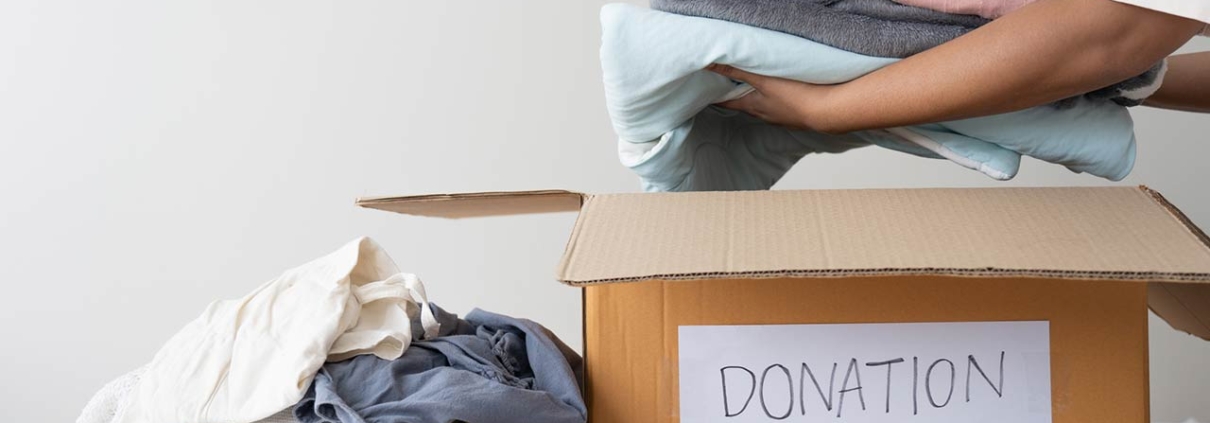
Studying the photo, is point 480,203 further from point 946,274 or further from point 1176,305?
point 1176,305

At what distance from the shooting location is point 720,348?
605mm

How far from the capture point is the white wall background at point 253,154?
152 cm

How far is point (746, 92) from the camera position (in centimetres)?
72

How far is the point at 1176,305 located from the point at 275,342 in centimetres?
54

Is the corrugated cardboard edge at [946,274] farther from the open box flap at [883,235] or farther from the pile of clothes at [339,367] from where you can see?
the pile of clothes at [339,367]

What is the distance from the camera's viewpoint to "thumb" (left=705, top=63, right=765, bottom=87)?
26.9 inches

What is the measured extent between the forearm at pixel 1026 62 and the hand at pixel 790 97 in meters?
0.03

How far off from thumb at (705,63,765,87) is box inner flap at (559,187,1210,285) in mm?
86

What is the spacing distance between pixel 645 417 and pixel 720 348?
58 mm

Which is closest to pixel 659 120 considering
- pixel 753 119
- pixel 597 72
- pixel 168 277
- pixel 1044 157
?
pixel 753 119

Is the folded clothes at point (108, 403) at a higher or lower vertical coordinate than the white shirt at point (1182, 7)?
lower

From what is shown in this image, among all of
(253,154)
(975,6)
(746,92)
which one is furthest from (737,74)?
(253,154)

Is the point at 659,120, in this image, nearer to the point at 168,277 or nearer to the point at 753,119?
the point at 753,119

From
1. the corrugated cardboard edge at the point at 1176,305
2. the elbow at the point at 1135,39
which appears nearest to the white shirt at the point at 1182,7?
the elbow at the point at 1135,39
